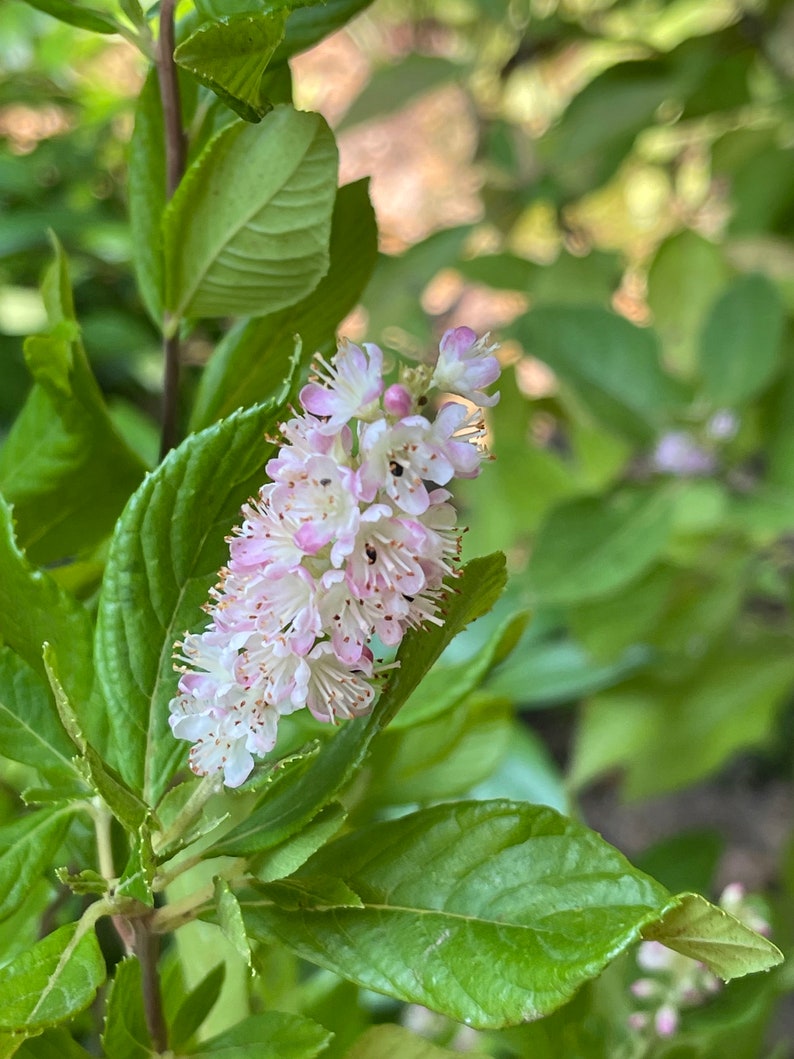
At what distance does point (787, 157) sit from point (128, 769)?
82 centimetres

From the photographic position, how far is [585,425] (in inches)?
39.2

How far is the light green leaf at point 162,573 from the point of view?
0.28 m

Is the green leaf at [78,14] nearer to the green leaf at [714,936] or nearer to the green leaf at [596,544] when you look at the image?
the green leaf at [714,936]

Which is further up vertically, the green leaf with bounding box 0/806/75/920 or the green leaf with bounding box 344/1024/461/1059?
the green leaf with bounding box 0/806/75/920

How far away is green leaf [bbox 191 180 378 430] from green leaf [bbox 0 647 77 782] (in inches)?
4.4

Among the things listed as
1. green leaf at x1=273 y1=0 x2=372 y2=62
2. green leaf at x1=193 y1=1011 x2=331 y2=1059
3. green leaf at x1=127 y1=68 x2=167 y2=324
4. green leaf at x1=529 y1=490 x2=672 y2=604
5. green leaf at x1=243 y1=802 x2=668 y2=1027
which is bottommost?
green leaf at x1=529 y1=490 x2=672 y2=604

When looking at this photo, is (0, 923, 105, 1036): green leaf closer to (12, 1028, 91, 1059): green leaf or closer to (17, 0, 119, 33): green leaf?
(12, 1028, 91, 1059): green leaf

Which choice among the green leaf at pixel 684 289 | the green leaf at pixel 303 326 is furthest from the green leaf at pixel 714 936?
the green leaf at pixel 684 289

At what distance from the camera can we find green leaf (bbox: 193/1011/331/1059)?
0.92ft

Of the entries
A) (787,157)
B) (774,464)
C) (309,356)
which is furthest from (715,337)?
(309,356)

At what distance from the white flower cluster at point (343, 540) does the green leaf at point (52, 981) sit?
61 mm

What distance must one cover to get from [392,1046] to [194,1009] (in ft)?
0.24

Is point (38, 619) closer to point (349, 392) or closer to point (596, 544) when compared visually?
point (349, 392)

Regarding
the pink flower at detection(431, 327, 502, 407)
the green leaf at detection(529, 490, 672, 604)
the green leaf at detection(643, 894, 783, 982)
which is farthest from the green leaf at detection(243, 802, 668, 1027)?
the green leaf at detection(529, 490, 672, 604)
